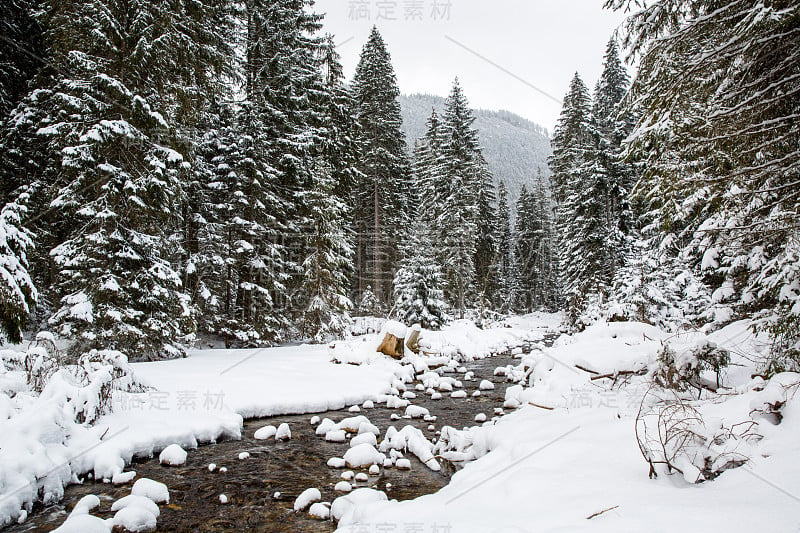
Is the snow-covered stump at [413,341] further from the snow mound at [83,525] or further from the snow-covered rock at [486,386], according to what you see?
the snow mound at [83,525]

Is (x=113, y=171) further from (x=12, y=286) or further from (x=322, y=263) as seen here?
(x=322, y=263)

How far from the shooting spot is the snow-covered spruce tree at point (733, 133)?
446 cm

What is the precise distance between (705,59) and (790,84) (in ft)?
3.37

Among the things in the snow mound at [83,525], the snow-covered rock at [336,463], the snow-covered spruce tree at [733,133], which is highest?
the snow-covered spruce tree at [733,133]

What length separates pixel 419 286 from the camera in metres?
21.5

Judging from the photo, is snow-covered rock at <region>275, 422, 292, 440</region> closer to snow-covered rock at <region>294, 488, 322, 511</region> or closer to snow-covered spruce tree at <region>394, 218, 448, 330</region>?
snow-covered rock at <region>294, 488, 322, 511</region>

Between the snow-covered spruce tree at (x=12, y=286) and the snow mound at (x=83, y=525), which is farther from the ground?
the snow-covered spruce tree at (x=12, y=286)

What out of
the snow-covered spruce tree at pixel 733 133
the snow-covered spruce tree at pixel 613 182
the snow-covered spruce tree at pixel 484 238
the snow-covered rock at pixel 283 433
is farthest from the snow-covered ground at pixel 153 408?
the snow-covered spruce tree at pixel 484 238

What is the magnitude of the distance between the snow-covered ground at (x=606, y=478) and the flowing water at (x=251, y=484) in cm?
86

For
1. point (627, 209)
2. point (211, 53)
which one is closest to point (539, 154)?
point (627, 209)

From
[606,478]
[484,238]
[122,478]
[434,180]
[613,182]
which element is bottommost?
[122,478]

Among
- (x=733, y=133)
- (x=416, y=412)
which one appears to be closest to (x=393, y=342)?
(x=416, y=412)

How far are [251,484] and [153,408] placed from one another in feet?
9.61

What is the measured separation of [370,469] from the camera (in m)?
5.93
